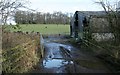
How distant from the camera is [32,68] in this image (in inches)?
602

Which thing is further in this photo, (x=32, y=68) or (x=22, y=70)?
(x=32, y=68)

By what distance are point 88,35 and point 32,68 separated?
48.6ft

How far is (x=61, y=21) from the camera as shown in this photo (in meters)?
75.6

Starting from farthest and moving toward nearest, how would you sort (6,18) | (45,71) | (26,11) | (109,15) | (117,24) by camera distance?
(109,15) < (117,24) < (45,71) < (26,11) < (6,18)

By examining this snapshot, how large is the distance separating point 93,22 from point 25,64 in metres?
15.9

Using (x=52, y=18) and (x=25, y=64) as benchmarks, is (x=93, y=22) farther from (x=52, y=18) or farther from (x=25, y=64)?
(x=52, y=18)

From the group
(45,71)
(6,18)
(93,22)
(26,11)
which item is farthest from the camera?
(93,22)

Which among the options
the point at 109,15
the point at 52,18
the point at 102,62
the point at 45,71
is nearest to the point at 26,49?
the point at 45,71

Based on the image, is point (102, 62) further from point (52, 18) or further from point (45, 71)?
point (52, 18)

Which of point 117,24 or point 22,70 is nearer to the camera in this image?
point 22,70

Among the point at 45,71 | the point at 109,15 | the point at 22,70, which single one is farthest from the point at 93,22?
the point at 22,70

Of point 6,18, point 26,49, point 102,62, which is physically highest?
point 6,18

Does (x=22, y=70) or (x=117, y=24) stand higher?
(x=117, y=24)

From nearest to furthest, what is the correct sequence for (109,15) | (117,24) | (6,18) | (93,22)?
1. (6,18)
2. (117,24)
3. (109,15)
4. (93,22)
